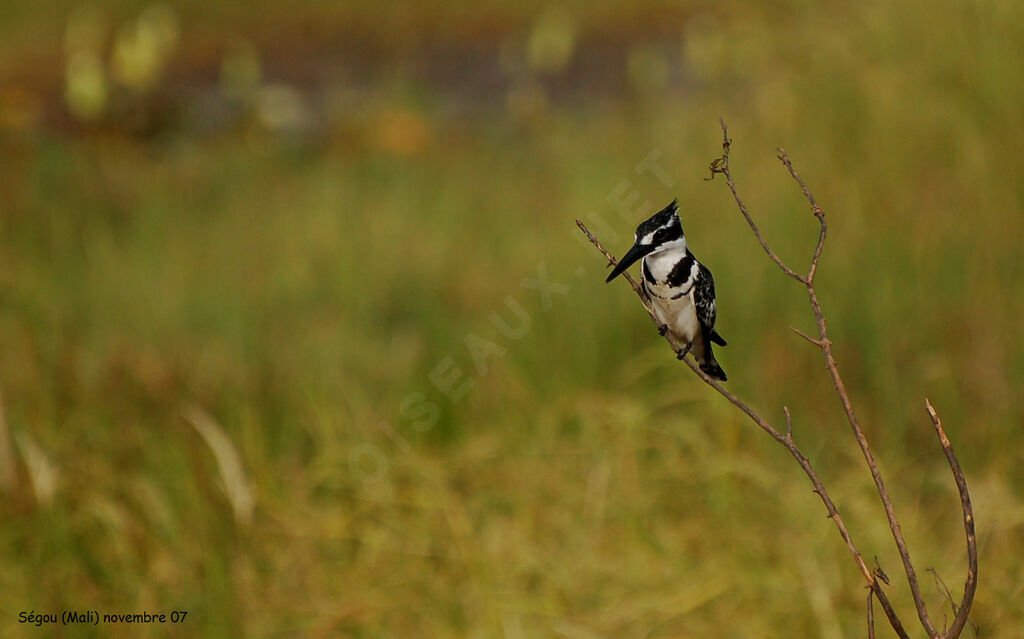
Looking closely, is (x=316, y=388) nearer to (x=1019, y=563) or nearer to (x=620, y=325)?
(x=620, y=325)

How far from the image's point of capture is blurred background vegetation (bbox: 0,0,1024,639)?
3.07 m

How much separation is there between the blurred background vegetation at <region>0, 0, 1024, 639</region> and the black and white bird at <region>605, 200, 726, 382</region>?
174cm

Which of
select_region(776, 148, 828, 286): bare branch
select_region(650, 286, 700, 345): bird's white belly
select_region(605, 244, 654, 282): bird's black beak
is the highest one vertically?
select_region(776, 148, 828, 286): bare branch

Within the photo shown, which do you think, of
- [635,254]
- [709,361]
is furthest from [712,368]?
[635,254]

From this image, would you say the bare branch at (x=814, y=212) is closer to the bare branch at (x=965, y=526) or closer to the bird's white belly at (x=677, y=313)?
the bare branch at (x=965, y=526)

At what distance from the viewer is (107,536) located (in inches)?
131

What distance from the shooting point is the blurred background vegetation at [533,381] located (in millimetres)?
3066

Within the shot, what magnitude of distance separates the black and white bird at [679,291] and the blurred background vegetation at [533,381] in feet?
5.72

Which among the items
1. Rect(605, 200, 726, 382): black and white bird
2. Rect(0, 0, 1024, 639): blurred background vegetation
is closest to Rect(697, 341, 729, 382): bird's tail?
Rect(605, 200, 726, 382): black and white bird

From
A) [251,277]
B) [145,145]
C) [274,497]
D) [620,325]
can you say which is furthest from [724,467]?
[145,145]

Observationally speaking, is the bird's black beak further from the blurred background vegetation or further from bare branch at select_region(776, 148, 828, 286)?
the blurred background vegetation

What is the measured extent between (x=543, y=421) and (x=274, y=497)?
901 millimetres

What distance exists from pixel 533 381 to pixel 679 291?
9.35ft

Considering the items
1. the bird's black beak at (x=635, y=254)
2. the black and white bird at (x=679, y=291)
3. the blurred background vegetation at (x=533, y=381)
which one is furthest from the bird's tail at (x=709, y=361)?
the blurred background vegetation at (x=533, y=381)
